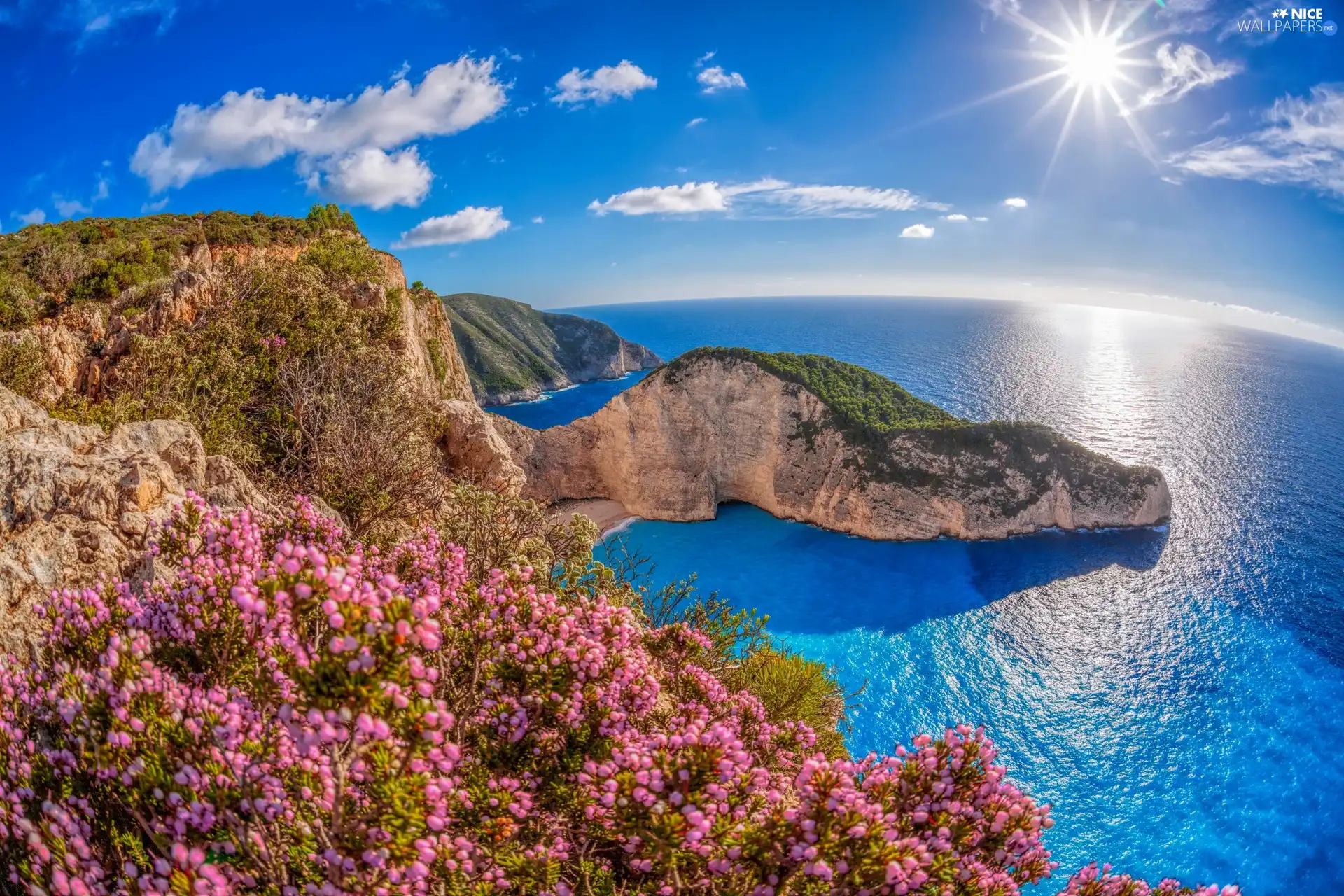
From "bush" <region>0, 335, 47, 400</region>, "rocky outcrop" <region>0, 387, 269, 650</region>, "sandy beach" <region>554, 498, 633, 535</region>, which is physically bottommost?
"sandy beach" <region>554, 498, 633, 535</region>

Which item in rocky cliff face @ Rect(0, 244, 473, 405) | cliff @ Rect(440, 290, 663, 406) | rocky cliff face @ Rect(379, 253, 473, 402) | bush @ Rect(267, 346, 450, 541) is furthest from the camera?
cliff @ Rect(440, 290, 663, 406)

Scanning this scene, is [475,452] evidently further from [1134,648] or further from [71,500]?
[1134,648]

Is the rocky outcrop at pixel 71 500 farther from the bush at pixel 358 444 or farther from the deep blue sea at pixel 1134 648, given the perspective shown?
the deep blue sea at pixel 1134 648

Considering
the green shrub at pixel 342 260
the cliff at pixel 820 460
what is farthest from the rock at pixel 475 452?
the cliff at pixel 820 460

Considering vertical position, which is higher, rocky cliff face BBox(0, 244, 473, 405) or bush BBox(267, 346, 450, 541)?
rocky cliff face BBox(0, 244, 473, 405)

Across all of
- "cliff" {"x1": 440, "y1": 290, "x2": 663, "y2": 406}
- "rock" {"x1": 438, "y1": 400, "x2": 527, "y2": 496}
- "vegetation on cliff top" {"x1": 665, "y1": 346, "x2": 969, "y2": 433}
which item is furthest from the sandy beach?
"cliff" {"x1": 440, "y1": 290, "x2": 663, "y2": 406}

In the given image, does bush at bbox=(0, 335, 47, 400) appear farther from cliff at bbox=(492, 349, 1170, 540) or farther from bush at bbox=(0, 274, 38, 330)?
cliff at bbox=(492, 349, 1170, 540)
